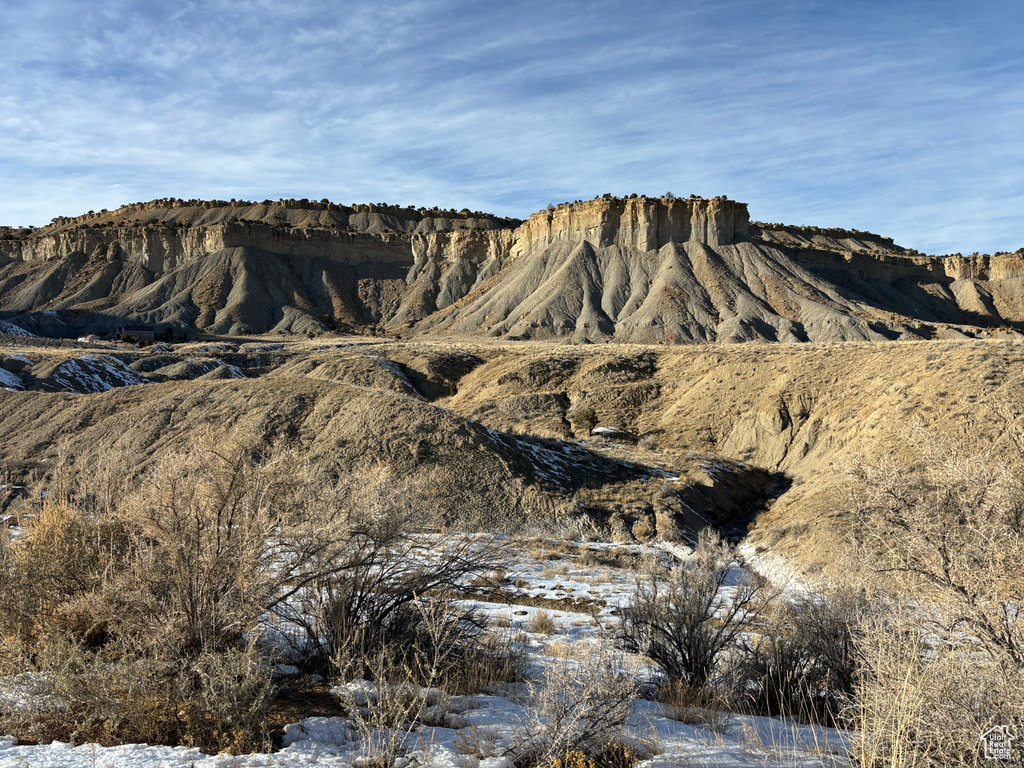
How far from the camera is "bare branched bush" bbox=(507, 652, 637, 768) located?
12.1 ft

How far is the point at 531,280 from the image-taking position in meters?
75.6

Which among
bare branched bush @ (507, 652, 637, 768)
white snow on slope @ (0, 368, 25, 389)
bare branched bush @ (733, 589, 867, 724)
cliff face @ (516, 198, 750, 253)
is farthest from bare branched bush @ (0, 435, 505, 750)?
cliff face @ (516, 198, 750, 253)

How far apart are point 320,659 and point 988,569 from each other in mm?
5004

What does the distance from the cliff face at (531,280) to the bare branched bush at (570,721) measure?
56.9 metres

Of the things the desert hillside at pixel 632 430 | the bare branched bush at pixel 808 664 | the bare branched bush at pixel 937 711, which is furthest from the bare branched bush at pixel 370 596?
the desert hillside at pixel 632 430

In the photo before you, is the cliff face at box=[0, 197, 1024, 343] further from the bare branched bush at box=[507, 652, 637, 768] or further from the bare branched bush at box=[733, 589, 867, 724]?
the bare branched bush at box=[507, 652, 637, 768]

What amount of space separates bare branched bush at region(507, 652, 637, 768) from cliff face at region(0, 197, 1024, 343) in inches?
2240

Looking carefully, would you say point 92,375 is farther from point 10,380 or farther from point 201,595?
point 201,595

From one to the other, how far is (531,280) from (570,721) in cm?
7319

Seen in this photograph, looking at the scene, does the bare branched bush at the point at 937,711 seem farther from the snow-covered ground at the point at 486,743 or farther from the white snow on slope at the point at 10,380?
the white snow on slope at the point at 10,380

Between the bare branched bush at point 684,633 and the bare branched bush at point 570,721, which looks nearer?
the bare branched bush at point 570,721

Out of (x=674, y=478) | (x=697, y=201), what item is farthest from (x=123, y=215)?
(x=674, y=478)

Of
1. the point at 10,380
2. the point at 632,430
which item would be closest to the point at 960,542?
the point at 632,430

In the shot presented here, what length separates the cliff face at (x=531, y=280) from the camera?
64688mm
